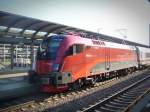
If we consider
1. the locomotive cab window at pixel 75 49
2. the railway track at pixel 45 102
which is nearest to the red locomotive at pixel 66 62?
the locomotive cab window at pixel 75 49

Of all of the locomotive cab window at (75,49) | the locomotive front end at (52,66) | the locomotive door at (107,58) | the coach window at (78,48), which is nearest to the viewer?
the locomotive front end at (52,66)

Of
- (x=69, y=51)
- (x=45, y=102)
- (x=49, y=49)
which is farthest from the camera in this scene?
(x=49, y=49)

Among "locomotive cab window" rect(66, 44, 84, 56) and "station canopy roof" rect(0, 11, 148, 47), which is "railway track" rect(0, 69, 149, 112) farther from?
"station canopy roof" rect(0, 11, 148, 47)

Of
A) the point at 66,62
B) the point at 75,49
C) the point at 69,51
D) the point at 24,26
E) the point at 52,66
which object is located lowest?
the point at 52,66

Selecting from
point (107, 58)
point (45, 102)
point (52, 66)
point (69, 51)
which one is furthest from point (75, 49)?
point (107, 58)

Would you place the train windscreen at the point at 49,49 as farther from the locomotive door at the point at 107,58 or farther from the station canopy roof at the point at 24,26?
the locomotive door at the point at 107,58

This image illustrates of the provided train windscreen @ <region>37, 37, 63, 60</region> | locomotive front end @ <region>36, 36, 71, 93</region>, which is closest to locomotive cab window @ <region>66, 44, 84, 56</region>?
Answer: locomotive front end @ <region>36, 36, 71, 93</region>

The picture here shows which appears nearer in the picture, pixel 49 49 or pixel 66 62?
pixel 66 62

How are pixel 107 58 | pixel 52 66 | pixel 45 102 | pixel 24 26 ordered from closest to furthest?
pixel 45 102
pixel 52 66
pixel 24 26
pixel 107 58

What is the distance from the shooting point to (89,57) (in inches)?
629

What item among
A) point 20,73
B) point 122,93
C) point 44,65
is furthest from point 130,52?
point 44,65

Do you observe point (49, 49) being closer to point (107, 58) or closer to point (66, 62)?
point (66, 62)

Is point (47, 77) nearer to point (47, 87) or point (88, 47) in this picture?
point (47, 87)

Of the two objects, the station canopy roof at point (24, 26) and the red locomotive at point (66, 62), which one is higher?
the station canopy roof at point (24, 26)
